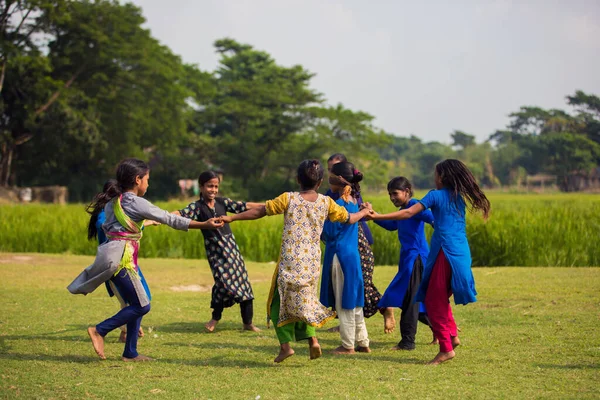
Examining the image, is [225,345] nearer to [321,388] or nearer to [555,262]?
[321,388]

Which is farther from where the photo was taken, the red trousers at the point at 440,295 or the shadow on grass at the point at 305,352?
the shadow on grass at the point at 305,352

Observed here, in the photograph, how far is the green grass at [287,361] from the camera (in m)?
4.85

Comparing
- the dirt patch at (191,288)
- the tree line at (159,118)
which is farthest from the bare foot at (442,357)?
the tree line at (159,118)

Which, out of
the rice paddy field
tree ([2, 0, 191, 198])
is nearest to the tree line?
tree ([2, 0, 191, 198])

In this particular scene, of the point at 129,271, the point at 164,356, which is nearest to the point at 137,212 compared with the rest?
the point at 129,271

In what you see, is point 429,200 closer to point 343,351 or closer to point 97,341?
point 343,351

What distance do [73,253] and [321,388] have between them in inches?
500

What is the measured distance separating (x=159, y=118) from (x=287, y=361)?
39.5 m

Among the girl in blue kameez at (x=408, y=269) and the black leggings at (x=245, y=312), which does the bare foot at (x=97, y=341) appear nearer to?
the black leggings at (x=245, y=312)

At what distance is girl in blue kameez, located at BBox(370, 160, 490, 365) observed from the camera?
5.66m

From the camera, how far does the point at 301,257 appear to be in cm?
564

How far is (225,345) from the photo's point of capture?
21.4 ft

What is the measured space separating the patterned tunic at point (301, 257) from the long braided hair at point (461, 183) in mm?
843

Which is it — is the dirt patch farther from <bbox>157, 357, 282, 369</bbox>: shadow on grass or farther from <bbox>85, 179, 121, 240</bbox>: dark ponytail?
<bbox>157, 357, 282, 369</bbox>: shadow on grass
